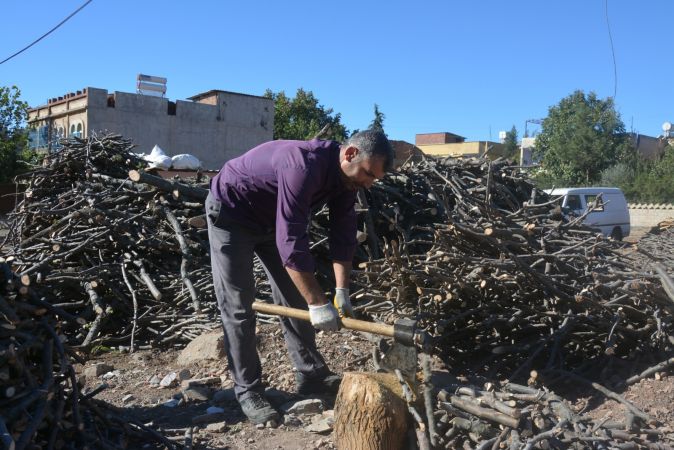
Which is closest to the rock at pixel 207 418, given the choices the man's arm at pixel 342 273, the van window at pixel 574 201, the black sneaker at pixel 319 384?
the black sneaker at pixel 319 384

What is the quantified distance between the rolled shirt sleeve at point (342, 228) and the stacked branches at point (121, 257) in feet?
7.47

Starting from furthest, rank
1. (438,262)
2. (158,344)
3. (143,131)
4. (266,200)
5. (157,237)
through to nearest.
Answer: (143,131) → (157,237) → (158,344) → (438,262) → (266,200)

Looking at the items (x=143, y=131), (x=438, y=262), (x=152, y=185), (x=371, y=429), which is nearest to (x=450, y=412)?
(x=371, y=429)

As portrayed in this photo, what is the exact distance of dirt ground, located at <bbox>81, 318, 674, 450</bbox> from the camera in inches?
138

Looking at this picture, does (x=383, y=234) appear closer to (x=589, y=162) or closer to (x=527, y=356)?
(x=527, y=356)

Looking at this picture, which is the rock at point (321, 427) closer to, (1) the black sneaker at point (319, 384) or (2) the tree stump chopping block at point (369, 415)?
(2) the tree stump chopping block at point (369, 415)

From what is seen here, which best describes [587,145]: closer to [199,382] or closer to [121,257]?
[121,257]

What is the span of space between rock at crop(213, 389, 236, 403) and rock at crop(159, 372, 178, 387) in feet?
1.75

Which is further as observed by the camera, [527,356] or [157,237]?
[157,237]

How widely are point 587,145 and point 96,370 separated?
29719 millimetres

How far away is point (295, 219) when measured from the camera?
3221 millimetres

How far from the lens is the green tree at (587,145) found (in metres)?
30.6

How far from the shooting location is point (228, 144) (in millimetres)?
32906

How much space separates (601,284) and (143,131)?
92.8 feet
